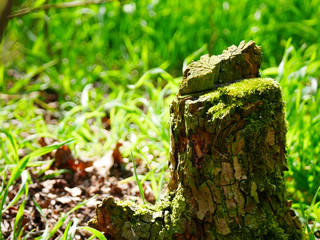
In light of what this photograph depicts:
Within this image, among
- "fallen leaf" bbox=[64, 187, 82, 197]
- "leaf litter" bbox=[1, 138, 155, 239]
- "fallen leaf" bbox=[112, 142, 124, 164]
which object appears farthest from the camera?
"fallen leaf" bbox=[112, 142, 124, 164]

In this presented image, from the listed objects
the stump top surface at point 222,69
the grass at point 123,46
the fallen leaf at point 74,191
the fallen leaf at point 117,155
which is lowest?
the fallen leaf at point 74,191

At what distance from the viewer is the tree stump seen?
54.0 inches

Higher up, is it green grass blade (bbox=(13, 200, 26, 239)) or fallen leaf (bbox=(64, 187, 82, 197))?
fallen leaf (bbox=(64, 187, 82, 197))

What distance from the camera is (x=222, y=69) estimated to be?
1479 mm

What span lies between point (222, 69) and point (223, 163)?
371mm

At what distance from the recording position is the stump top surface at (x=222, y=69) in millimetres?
1422

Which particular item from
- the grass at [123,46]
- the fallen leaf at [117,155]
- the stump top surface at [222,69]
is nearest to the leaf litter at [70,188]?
the fallen leaf at [117,155]

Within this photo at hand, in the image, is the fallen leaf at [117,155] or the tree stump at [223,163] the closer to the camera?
the tree stump at [223,163]

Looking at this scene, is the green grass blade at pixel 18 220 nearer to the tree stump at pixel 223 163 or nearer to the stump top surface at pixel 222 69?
the tree stump at pixel 223 163

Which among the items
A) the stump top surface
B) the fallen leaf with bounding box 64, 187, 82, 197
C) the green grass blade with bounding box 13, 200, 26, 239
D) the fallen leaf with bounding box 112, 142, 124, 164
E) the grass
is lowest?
the green grass blade with bounding box 13, 200, 26, 239

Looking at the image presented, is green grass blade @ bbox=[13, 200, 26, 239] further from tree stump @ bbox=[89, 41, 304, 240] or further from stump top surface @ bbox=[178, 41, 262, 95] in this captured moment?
stump top surface @ bbox=[178, 41, 262, 95]

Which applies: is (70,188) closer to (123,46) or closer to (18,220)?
(18,220)

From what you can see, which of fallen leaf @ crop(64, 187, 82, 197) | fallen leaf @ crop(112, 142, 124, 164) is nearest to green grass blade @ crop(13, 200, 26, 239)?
fallen leaf @ crop(64, 187, 82, 197)

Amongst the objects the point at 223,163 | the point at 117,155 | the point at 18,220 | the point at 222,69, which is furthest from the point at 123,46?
the point at 223,163
